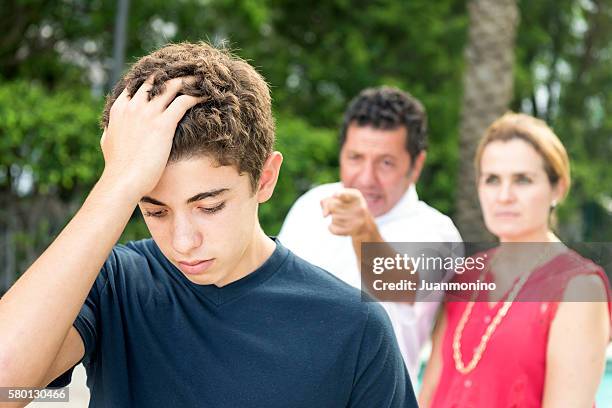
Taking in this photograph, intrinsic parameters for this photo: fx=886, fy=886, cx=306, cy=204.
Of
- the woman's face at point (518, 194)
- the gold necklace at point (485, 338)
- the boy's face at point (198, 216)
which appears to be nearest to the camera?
the boy's face at point (198, 216)

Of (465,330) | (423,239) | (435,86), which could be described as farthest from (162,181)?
(435,86)

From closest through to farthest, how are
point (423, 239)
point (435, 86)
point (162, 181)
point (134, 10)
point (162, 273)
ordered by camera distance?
1. point (162, 181)
2. point (162, 273)
3. point (423, 239)
4. point (134, 10)
5. point (435, 86)

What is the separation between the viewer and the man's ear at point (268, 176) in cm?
185

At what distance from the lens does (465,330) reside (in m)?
2.79

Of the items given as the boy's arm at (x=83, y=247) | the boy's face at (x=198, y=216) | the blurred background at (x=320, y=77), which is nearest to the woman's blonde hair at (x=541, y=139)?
the boy's face at (x=198, y=216)

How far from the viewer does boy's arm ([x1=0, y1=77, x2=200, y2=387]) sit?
1.54m

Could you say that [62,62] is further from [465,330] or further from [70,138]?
[465,330]

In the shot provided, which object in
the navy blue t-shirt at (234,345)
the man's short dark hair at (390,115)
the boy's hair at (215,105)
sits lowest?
the navy blue t-shirt at (234,345)

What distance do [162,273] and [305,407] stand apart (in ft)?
1.34

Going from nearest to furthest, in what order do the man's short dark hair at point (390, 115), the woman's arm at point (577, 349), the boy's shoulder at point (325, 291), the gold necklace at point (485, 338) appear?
1. the boy's shoulder at point (325, 291)
2. the woman's arm at point (577, 349)
3. the gold necklace at point (485, 338)
4. the man's short dark hair at point (390, 115)

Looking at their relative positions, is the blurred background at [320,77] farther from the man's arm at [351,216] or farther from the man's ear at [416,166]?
the man's arm at [351,216]

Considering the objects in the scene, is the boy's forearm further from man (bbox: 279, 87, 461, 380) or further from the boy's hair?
man (bbox: 279, 87, 461, 380)

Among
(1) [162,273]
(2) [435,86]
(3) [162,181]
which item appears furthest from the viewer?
(2) [435,86]

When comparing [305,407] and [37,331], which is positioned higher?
[37,331]
